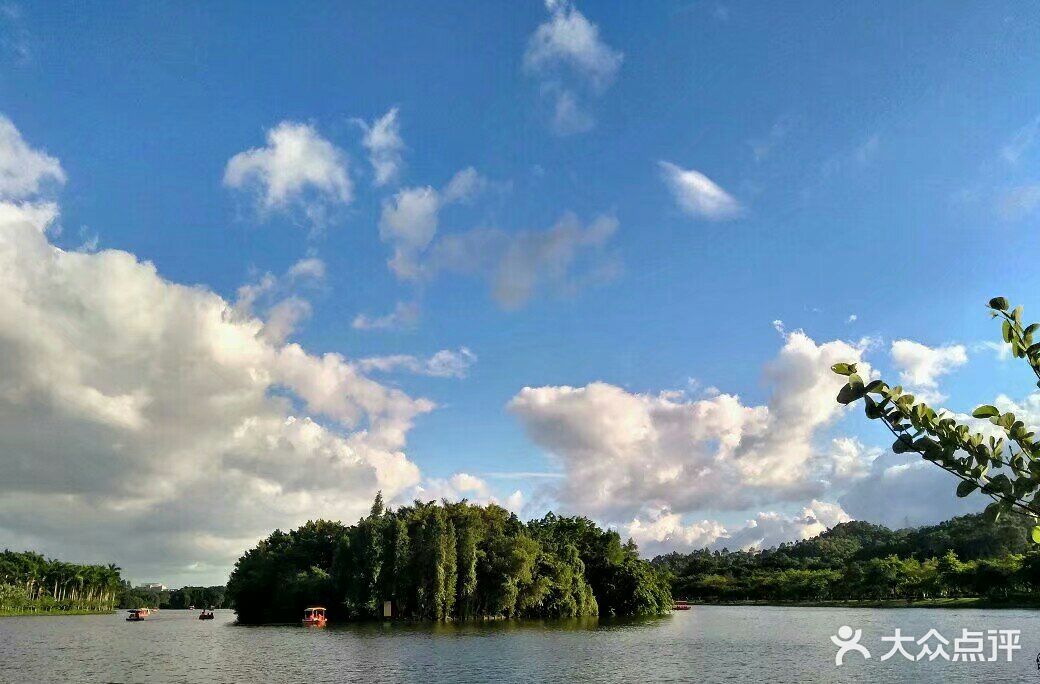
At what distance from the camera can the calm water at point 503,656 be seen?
3481cm

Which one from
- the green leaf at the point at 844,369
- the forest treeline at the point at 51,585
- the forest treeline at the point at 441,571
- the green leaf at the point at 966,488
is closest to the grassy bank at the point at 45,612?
the forest treeline at the point at 51,585

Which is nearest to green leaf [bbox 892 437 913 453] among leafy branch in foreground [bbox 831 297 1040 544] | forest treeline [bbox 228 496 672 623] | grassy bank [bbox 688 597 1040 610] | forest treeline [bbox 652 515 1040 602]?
leafy branch in foreground [bbox 831 297 1040 544]

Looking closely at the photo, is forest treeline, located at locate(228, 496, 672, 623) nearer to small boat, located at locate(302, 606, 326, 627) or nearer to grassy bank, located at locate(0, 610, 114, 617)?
small boat, located at locate(302, 606, 326, 627)

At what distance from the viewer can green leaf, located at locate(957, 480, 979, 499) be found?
380 cm

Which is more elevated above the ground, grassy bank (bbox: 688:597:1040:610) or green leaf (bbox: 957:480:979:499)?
green leaf (bbox: 957:480:979:499)

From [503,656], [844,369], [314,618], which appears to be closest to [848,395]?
[844,369]

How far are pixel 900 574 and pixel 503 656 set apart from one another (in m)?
95.2

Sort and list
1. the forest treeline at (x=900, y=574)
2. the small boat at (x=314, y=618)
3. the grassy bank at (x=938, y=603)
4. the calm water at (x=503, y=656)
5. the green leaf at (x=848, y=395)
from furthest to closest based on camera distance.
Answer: the forest treeline at (x=900, y=574) → the grassy bank at (x=938, y=603) → the small boat at (x=314, y=618) → the calm water at (x=503, y=656) → the green leaf at (x=848, y=395)

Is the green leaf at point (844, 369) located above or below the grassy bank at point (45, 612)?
above

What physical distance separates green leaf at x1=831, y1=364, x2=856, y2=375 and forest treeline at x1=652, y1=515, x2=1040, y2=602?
87.2 m

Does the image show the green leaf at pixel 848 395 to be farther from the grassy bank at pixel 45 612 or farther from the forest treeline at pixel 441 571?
the grassy bank at pixel 45 612

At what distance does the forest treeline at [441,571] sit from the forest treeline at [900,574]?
3882 cm

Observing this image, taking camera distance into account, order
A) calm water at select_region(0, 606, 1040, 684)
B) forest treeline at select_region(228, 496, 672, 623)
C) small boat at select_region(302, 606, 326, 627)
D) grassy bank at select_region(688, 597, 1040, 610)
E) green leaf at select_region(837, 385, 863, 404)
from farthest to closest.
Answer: grassy bank at select_region(688, 597, 1040, 610) → forest treeline at select_region(228, 496, 672, 623) → small boat at select_region(302, 606, 326, 627) → calm water at select_region(0, 606, 1040, 684) → green leaf at select_region(837, 385, 863, 404)

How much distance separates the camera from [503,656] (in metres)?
42.8
